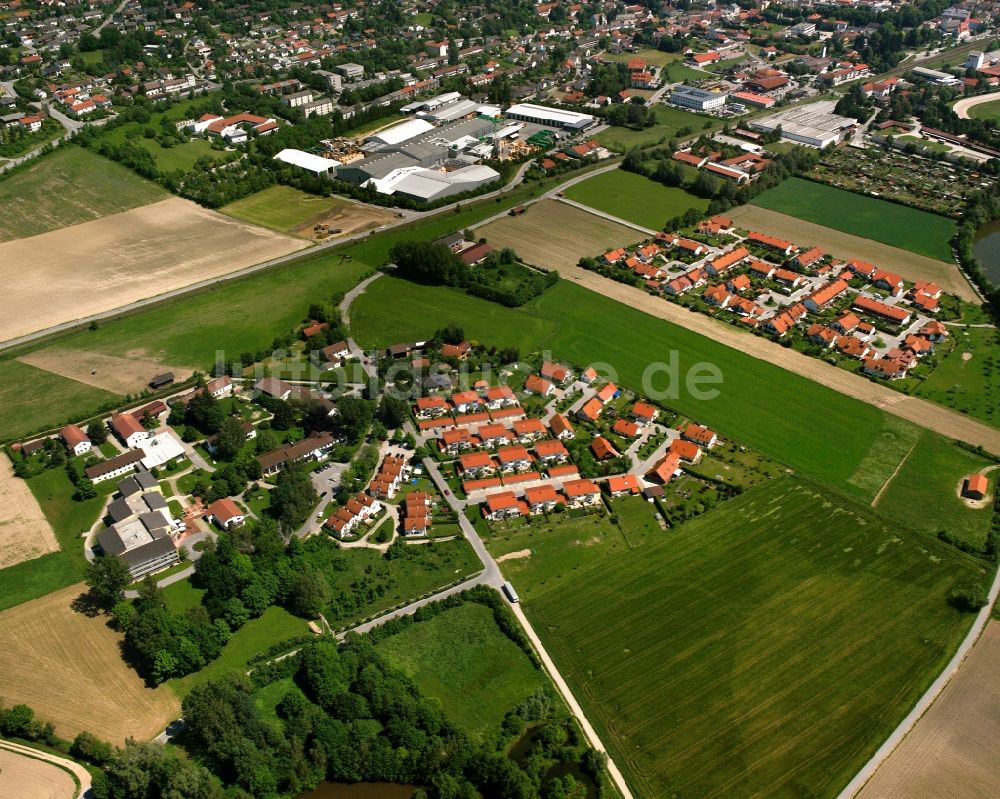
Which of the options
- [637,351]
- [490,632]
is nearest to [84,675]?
[490,632]

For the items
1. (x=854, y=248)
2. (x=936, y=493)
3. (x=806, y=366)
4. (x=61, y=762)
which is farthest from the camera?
(x=854, y=248)

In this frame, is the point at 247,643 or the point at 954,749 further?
the point at 247,643

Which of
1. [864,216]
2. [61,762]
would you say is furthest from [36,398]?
[864,216]

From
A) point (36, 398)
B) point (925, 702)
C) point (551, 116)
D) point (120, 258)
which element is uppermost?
point (551, 116)

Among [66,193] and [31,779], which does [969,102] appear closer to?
[66,193]

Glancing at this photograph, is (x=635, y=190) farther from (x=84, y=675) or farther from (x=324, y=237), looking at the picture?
(x=84, y=675)

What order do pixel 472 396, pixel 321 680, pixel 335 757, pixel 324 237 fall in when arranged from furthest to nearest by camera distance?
pixel 324 237
pixel 472 396
pixel 321 680
pixel 335 757

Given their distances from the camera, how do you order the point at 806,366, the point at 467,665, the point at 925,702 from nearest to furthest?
the point at 925,702, the point at 467,665, the point at 806,366
